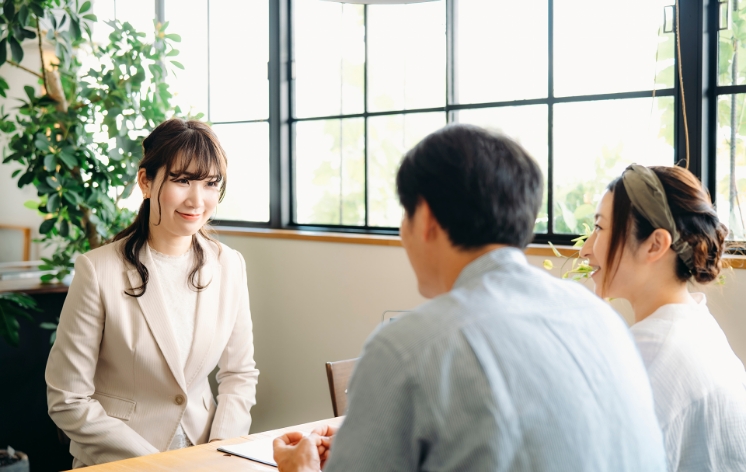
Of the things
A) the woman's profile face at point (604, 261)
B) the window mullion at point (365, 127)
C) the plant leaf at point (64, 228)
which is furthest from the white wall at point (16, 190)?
the woman's profile face at point (604, 261)

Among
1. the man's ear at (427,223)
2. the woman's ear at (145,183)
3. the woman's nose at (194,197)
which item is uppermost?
the woman's ear at (145,183)

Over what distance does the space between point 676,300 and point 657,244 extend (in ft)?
0.39

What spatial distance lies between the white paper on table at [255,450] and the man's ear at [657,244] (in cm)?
91

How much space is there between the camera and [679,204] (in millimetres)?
1478

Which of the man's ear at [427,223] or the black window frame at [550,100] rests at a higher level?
the black window frame at [550,100]

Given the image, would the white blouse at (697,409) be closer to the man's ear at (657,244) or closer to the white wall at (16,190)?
the man's ear at (657,244)

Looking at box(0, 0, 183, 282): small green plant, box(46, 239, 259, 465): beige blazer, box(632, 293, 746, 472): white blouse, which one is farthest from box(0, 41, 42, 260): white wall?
box(632, 293, 746, 472): white blouse

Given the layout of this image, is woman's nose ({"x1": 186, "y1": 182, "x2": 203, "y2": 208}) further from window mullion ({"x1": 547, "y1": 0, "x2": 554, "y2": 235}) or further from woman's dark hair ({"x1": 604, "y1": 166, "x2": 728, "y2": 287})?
window mullion ({"x1": 547, "y1": 0, "x2": 554, "y2": 235})

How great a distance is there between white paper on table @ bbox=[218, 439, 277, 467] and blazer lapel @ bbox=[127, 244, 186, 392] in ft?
1.11

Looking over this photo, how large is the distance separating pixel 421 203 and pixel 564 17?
204 cm

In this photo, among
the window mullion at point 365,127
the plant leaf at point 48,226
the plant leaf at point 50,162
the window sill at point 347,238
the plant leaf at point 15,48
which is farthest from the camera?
the window mullion at point 365,127

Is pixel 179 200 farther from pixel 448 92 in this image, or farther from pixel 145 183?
pixel 448 92

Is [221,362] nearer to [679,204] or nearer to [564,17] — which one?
[679,204]

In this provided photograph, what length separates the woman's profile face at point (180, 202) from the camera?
1981mm
